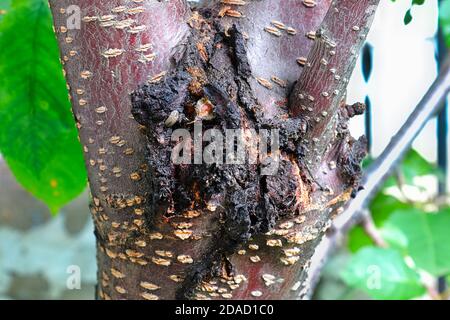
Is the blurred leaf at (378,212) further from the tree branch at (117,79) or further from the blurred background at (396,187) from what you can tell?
the tree branch at (117,79)

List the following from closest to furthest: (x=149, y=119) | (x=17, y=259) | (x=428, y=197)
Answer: (x=149, y=119)
(x=428, y=197)
(x=17, y=259)

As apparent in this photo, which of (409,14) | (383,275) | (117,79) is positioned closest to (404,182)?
(383,275)

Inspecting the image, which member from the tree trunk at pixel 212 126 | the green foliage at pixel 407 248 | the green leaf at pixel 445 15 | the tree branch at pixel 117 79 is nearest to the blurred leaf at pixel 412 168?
the green foliage at pixel 407 248

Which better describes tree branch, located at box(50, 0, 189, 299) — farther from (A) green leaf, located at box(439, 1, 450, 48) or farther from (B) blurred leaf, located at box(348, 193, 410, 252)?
(B) blurred leaf, located at box(348, 193, 410, 252)

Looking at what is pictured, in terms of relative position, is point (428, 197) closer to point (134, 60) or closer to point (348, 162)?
point (348, 162)

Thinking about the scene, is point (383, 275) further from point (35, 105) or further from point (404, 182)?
point (35, 105)
